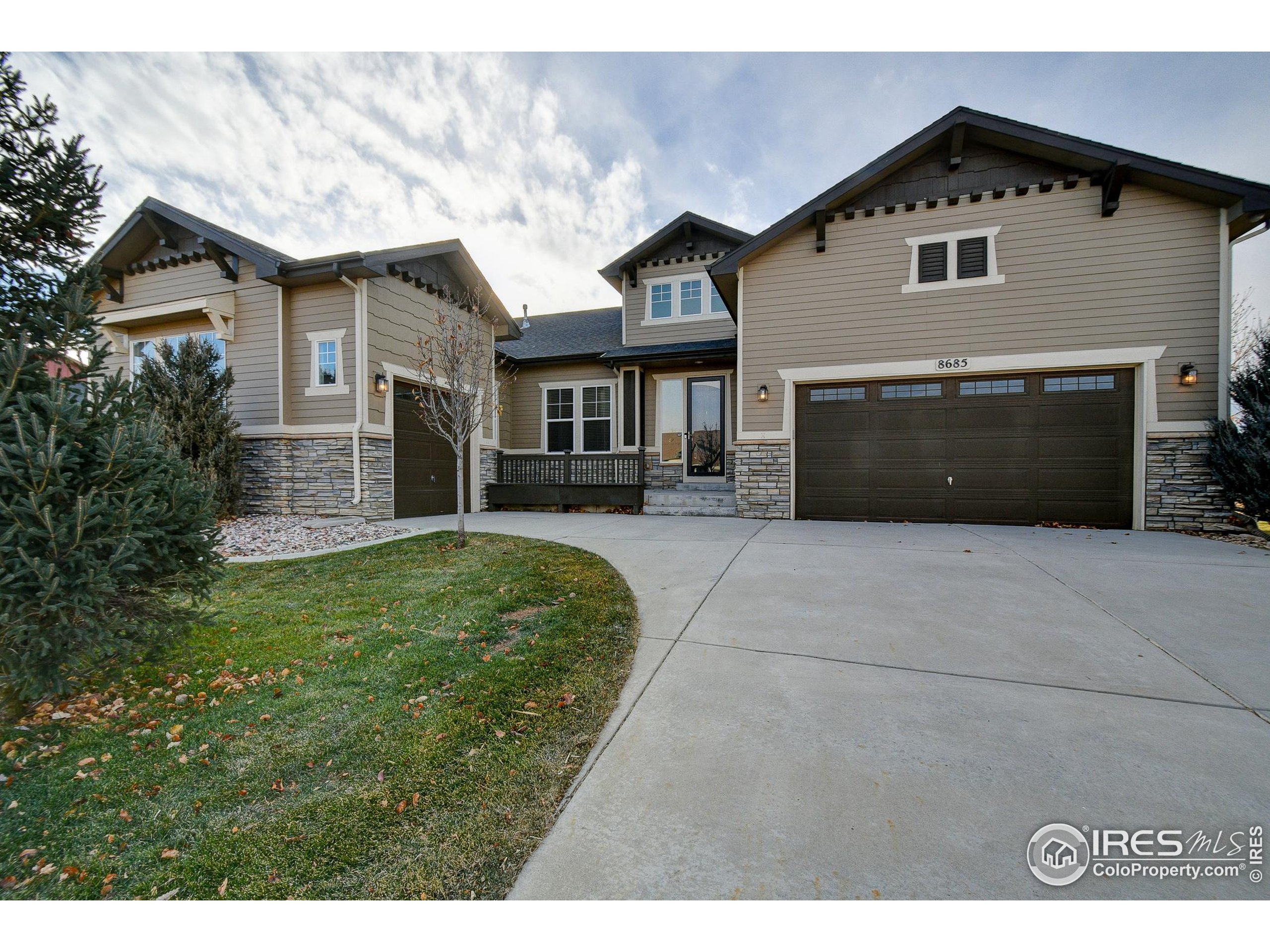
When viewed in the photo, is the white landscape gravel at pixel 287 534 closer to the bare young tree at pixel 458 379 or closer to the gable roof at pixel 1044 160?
the bare young tree at pixel 458 379

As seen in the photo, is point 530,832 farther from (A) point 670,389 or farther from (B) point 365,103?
(A) point 670,389

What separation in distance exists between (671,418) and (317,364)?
7.51 meters

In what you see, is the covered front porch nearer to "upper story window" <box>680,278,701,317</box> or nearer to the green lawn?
"upper story window" <box>680,278,701,317</box>

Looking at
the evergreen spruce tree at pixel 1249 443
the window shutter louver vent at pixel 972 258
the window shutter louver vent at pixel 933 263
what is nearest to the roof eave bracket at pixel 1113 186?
the window shutter louver vent at pixel 972 258

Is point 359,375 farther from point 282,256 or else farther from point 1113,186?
point 1113,186

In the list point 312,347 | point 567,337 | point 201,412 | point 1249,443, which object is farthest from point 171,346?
point 1249,443

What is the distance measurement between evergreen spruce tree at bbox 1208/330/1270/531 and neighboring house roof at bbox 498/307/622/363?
11054mm

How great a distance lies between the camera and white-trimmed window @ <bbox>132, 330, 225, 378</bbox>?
9.16m

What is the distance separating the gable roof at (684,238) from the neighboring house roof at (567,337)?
1842 millimetres

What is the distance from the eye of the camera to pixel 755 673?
8.79 feet

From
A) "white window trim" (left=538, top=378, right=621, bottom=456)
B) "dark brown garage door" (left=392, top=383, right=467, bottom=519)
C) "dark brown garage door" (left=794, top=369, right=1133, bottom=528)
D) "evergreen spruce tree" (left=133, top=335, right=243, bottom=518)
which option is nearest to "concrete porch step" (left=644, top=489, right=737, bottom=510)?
"dark brown garage door" (left=794, top=369, right=1133, bottom=528)

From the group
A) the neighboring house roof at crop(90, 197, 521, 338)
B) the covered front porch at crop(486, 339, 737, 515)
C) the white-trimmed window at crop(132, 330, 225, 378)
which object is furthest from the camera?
the covered front porch at crop(486, 339, 737, 515)
